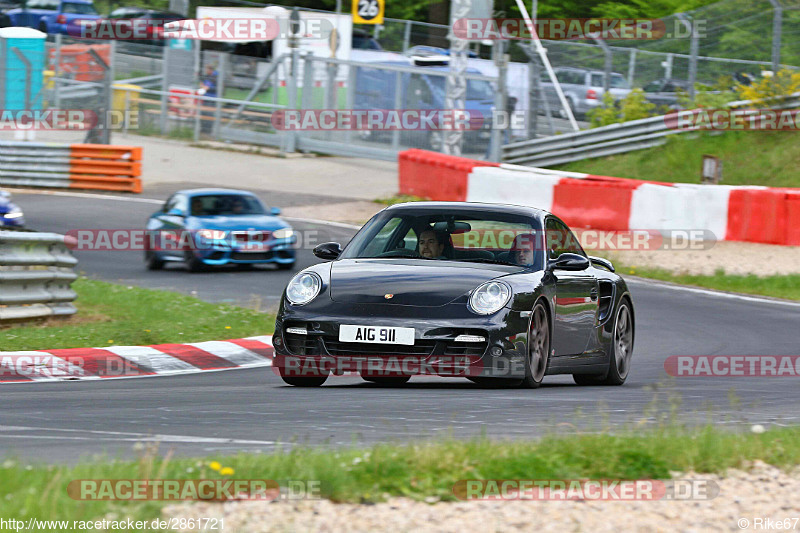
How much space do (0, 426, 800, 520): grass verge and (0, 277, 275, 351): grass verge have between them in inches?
222

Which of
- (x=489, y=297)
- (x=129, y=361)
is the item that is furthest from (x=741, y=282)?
(x=489, y=297)

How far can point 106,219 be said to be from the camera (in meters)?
23.1

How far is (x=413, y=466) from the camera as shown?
5.38 metres

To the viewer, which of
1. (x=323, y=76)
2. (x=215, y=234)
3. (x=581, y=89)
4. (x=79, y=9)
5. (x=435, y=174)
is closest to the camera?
(x=215, y=234)

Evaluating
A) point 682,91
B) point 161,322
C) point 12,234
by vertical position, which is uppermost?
point 682,91

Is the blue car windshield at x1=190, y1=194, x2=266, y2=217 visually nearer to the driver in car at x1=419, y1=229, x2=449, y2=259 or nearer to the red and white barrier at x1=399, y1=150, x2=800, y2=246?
the red and white barrier at x1=399, y1=150, x2=800, y2=246

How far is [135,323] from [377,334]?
442 centimetres

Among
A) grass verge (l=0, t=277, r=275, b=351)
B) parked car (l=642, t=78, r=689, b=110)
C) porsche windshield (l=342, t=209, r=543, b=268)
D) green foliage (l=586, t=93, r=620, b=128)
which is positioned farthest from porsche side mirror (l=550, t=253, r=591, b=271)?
green foliage (l=586, t=93, r=620, b=128)

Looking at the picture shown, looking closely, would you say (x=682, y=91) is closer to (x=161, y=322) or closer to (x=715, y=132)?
(x=715, y=132)

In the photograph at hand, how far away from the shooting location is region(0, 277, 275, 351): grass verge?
11.1 meters

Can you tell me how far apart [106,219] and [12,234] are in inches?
457

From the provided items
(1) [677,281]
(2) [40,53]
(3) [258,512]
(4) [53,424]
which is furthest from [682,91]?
(3) [258,512]

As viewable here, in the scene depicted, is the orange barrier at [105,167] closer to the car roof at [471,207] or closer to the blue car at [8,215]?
the blue car at [8,215]

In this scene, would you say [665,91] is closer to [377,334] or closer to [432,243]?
[432,243]
